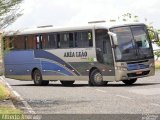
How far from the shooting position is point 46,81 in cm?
3378

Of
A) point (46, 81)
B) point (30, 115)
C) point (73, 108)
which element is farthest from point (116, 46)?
point (30, 115)

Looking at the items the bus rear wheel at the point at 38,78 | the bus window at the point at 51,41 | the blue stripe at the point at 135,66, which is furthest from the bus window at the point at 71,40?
the blue stripe at the point at 135,66

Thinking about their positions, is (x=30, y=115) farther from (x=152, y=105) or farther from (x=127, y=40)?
(x=127, y=40)

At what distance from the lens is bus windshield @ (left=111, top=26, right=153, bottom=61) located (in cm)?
2741

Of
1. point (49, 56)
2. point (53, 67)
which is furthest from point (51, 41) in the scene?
point (53, 67)

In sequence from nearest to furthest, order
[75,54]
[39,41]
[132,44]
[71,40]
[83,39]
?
1. [132,44]
2. [83,39]
3. [75,54]
4. [71,40]
5. [39,41]

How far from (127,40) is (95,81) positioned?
8.62 feet

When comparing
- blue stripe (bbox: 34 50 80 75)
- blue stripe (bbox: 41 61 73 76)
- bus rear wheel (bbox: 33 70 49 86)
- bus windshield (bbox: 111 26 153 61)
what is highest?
bus windshield (bbox: 111 26 153 61)

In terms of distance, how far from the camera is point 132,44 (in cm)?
2772

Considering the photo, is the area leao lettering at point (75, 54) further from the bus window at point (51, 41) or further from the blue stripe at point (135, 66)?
the blue stripe at point (135, 66)

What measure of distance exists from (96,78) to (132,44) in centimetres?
247

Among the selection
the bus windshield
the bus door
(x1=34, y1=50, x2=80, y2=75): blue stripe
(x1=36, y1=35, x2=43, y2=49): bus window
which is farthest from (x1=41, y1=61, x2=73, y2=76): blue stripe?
the bus windshield

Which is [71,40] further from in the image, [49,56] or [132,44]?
[132,44]

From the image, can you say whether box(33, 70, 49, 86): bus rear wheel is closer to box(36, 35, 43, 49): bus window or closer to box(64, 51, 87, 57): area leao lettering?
box(36, 35, 43, 49): bus window
